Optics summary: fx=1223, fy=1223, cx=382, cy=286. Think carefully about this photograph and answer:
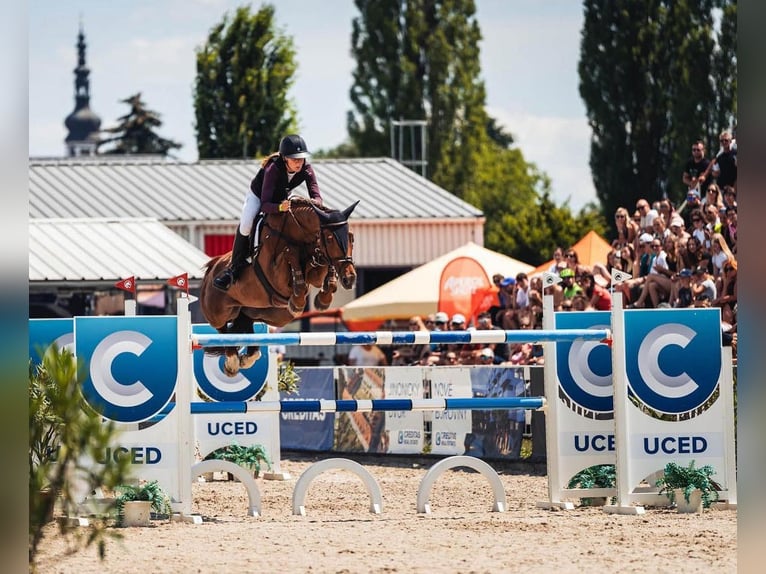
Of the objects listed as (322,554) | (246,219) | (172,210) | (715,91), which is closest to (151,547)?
(322,554)

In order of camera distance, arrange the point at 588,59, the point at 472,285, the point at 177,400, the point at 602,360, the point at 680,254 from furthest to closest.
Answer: the point at 588,59
the point at 472,285
the point at 680,254
the point at 602,360
the point at 177,400

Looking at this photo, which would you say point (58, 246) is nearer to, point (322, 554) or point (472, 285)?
point (472, 285)

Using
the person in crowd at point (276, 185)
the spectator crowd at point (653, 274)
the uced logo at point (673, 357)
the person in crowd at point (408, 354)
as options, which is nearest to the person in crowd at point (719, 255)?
the spectator crowd at point (653, 274)

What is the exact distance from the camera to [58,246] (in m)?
21.4

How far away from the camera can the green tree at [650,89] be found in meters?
29.9

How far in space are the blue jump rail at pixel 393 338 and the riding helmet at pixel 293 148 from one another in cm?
119

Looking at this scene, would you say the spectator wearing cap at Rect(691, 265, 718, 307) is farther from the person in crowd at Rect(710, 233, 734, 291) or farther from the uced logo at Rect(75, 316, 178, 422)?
the uced logo at Rect(75, 316, 178, 422)

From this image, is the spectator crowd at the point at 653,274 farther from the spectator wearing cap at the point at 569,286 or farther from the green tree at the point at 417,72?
the green tree at the point at 417,72

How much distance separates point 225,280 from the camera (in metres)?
8.45

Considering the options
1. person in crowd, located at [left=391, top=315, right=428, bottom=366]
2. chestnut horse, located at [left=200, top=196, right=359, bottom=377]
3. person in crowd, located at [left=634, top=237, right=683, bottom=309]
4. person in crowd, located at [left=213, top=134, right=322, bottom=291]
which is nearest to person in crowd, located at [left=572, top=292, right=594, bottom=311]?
person in crowd, located at [left=634, top=237, right=683, bottom=309]

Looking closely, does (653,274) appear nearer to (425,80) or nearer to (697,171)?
(697,171)
